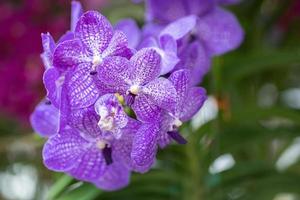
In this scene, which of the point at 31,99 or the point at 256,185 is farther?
the point at 31,99

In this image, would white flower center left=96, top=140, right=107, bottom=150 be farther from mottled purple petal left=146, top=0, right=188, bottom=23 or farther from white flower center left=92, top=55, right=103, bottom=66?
mottled purple petal left=146, top=0, right=188, bottom=23

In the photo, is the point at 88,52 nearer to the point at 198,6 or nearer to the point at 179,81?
the point at 179,81

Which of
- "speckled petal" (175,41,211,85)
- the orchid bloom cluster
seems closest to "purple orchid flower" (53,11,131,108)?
the orchid bloom cluster

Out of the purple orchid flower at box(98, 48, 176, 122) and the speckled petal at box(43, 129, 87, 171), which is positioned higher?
the purple orchid flower at box(98, 48, 176, 122)

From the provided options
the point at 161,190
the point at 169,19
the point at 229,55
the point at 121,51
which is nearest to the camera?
the point at 121,51

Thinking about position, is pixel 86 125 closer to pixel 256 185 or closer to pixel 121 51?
pixel 121 51

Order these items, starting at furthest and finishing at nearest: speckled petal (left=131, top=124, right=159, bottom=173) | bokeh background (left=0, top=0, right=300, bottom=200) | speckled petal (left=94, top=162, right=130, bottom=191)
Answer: bokeh background (left=0, top=0, right=300, bottom=200)
speckled petal (left=94, top=162, right=130, bottom=191)
speckled petal (left=131, top=124, right=159, bottom=173)

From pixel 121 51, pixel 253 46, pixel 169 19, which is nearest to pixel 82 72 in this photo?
pixel 121 51

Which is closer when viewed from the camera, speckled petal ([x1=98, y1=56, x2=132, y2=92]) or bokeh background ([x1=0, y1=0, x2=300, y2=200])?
speckled petal ([x1=98, y1=56, x2=132, y2=92])
